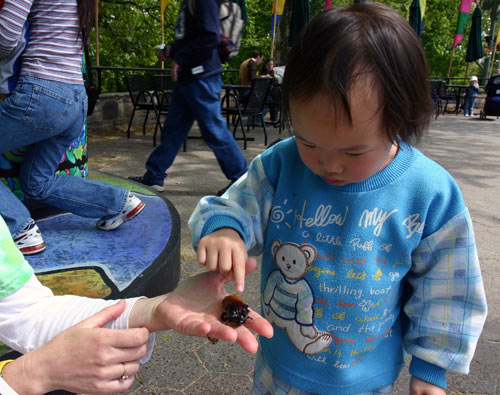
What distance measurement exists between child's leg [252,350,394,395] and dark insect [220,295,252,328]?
10.2 inches

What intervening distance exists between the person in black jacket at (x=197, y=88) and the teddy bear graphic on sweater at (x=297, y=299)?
3137 millimetres

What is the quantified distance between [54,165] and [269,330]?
2092 millimetres

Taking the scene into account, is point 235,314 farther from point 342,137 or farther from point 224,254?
point 342,137

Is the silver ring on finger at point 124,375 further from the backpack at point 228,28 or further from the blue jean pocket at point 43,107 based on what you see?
the backpack at point 228,28

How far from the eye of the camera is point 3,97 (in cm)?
258

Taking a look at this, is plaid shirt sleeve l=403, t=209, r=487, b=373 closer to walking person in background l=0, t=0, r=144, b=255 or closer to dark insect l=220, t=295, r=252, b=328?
dark insect l=220, t=295, r=252, b=328

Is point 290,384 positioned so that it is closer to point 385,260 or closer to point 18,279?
point 385,260

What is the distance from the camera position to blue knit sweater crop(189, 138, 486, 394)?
1.11 m

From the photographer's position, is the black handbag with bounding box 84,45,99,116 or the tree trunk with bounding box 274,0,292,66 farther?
the tree trunk with bounding box 274,0,292,66

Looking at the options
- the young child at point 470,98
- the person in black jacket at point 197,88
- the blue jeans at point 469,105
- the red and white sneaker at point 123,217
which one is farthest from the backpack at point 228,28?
the blue jeans at point 469,105

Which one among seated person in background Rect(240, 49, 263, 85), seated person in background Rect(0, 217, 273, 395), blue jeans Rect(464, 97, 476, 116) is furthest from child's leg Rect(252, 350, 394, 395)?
blue jeans Rect(464, 97, 476, 116)

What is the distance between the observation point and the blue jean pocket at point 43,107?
2373mm

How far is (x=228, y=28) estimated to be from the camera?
4320 mm

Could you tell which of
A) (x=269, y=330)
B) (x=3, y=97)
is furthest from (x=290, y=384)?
(x=3, y=97)
